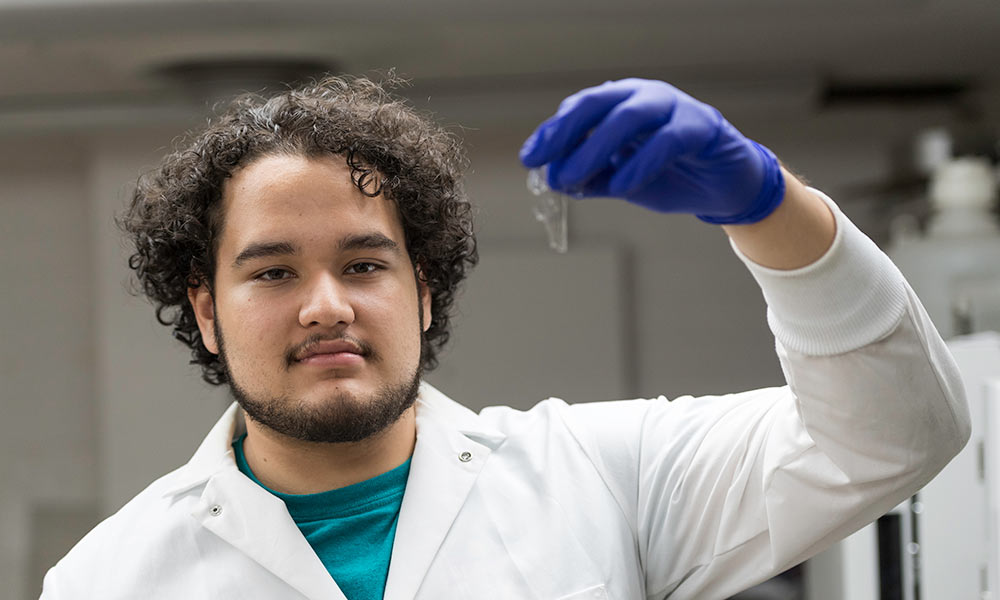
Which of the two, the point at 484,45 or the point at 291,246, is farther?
the point at 484,45

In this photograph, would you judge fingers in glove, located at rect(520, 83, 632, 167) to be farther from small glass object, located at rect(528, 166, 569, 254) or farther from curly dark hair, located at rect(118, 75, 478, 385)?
curly dark hair, located at rect(118, 75, 478, 385)

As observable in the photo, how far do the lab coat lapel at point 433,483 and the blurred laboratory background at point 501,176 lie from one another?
1.53 metres

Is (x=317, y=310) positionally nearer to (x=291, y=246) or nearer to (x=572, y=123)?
(x=291, y=246)

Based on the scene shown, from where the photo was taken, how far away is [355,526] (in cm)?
142

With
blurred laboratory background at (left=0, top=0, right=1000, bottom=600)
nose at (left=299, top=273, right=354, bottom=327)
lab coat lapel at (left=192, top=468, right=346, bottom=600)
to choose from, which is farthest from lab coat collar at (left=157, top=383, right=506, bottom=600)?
blurred laboratory background at (left=0, top=0, right=1000, bottom=600)

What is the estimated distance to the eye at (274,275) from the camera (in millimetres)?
1408

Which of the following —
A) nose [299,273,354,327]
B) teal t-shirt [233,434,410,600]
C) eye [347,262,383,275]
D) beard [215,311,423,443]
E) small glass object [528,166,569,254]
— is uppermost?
small glass object [528,166,569,254]

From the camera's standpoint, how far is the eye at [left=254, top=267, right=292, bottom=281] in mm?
1408

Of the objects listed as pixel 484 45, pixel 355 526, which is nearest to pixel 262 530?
pixel 355 526

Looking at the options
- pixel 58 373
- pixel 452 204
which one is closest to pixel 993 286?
pixel 452 204

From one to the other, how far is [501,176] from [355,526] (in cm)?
330

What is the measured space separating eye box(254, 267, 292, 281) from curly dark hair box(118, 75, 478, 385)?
0.15 metres

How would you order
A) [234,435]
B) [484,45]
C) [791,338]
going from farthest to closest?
Result: [484,45] → [234,435] → [791,338]

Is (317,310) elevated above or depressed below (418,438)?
above
